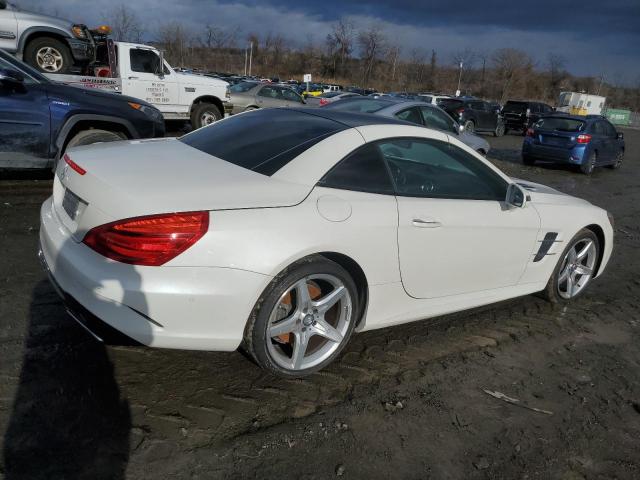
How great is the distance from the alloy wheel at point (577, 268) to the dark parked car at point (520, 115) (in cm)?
2423

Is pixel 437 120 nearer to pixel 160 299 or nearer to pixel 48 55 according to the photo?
pixel 48 55

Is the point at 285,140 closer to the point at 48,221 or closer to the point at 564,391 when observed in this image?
the point at 48,221

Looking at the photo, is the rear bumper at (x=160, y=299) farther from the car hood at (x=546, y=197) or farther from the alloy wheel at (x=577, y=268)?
the alloy wheel at (x=577, y=268)

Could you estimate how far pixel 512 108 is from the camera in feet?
90.5

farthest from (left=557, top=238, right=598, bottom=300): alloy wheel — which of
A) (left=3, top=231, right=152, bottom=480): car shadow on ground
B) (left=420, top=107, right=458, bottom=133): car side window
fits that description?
(left=420, top=107, right=458, bottom=133): car side window

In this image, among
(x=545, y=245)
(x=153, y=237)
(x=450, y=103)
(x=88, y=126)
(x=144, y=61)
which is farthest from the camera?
(x=450, y=103)

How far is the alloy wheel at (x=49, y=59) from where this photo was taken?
9711 millimetres

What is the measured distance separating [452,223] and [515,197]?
26.9 inches

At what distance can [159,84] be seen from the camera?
1202cm

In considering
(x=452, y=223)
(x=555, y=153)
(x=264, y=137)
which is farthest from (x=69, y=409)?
(x=555, y=153)

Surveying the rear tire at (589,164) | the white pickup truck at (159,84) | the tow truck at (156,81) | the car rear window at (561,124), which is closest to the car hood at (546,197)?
the white pickup truck at (159,84)

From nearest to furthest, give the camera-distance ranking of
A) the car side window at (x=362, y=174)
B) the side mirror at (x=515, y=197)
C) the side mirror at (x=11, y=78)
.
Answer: the car side window at (x=362, y=174), the side mirror at (x=515, y=197), the side mirror at (x=11, y=78)

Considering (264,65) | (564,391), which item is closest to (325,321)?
(564,391)

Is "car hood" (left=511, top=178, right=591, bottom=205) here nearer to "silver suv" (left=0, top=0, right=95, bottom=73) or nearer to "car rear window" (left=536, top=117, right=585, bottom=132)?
"silver suv" (left=0, top=0, right=95, bottom=73)
